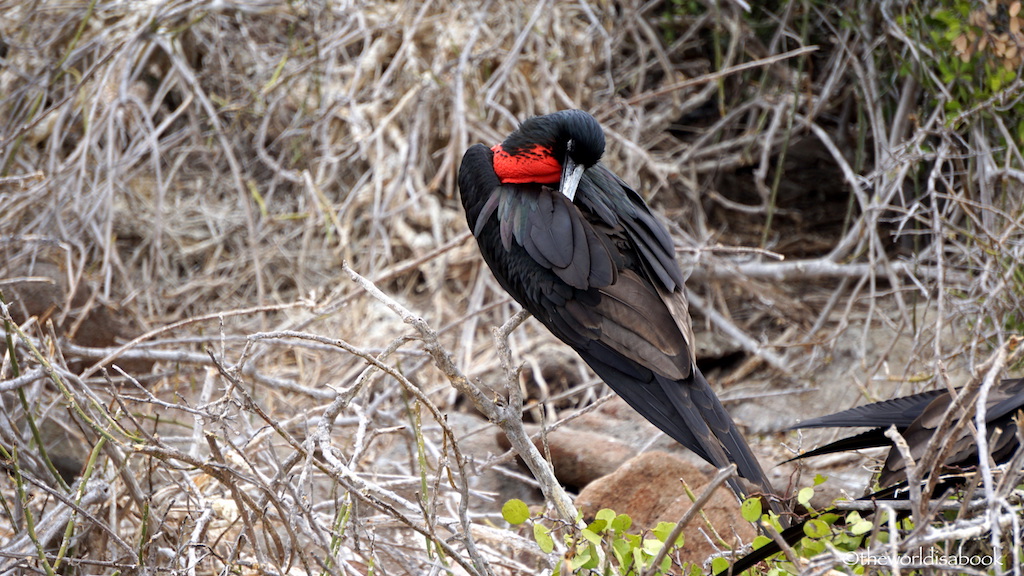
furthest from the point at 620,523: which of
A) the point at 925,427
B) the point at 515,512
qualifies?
the point at 925,427

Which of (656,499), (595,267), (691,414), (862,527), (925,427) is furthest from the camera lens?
(656,499)

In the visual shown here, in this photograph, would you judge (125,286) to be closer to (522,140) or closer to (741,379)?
(522,140)

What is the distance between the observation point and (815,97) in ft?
12.6

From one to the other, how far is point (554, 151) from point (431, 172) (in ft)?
6.32

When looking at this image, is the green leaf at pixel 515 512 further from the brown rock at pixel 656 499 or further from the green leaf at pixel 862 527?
the brown rock at pixel 656 499

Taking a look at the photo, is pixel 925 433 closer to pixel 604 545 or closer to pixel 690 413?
pixel 690 413

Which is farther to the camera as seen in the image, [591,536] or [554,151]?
[554,151]

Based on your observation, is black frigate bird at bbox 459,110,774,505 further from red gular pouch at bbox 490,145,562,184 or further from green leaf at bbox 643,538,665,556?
green leaf at bbox 643,538,665,556

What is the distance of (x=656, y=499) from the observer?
2119 mm

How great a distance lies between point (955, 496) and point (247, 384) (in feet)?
6.78

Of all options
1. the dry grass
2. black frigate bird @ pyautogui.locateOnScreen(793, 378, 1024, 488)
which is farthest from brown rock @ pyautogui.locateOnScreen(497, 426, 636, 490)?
black frigate bird @ pyautogui.locateOnScreen(793, 378, 1024, 488)

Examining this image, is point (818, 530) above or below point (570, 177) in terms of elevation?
below

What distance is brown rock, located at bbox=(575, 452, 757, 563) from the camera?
6.68 ft

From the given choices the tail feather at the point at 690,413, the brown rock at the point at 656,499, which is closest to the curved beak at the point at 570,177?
the tail feather at the point at 690,413
